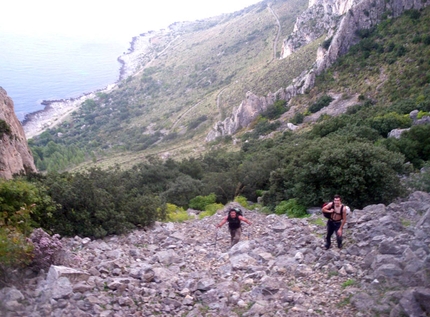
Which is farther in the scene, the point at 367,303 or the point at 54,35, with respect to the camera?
the point at 54,35

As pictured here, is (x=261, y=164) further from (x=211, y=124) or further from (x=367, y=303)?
(x=211, y=124)

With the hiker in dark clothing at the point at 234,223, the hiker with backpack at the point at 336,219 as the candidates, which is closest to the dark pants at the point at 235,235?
the hiker in dark clothing at the point at 234,223

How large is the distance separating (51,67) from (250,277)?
126190 mm

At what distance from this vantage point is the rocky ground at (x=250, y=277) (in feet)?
19.5

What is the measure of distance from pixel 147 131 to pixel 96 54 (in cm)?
8086

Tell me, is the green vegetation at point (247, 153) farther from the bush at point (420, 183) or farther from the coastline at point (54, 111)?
the coastline at point (54, 111)

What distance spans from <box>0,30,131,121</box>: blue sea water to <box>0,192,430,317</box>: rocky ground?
299ft

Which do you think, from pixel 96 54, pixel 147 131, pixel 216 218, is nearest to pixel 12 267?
pixel 216 218

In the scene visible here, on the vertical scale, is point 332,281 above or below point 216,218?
below

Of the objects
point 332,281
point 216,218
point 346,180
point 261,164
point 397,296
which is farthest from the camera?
point 261,164

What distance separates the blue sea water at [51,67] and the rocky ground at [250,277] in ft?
299

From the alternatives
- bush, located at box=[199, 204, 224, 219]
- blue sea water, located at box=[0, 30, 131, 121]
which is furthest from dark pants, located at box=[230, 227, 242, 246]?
blue sea water, located at box=[0, 30, 131, 121]

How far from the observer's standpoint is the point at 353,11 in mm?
47688

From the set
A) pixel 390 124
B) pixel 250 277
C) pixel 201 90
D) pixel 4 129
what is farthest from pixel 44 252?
pixel 201 90
